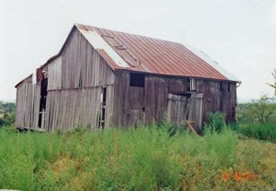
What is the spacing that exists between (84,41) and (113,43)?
5.51 ft

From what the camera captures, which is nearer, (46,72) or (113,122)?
(113,122)

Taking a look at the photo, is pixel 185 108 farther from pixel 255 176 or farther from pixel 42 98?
pixel 255 176

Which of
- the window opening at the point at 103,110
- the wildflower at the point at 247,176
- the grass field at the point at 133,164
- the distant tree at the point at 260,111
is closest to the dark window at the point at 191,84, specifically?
the window opening at the point at 103,110

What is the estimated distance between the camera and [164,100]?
64.1 feet

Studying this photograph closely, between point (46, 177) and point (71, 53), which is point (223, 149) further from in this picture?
point (71, 53)

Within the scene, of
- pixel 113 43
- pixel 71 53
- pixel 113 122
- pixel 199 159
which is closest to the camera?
pixel 199 159

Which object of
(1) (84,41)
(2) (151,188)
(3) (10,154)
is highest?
(1) (84,41)

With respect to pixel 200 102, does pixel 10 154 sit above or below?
below

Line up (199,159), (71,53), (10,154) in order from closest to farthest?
(10,154) → (199,159) → (71,53)

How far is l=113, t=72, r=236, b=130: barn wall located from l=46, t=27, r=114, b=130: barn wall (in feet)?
1.98

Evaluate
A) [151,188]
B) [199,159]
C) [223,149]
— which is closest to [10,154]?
[151,188]

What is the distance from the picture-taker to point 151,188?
6.90 metres

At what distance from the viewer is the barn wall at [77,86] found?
18547 mm

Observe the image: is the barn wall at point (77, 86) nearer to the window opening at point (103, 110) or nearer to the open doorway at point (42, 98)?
the window opening at point (103, 110)
